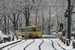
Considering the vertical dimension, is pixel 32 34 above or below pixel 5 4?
below

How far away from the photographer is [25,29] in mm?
42500

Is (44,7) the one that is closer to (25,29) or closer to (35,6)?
(35,6)

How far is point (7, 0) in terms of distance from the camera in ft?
139

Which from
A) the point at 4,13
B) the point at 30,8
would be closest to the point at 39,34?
the point at 30,8

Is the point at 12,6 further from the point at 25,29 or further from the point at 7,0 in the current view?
the point at 25,29

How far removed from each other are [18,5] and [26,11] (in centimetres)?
222

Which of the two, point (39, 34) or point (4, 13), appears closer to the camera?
point (39, 34)

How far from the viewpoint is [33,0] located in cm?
4431

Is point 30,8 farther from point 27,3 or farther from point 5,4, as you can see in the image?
point 5,4

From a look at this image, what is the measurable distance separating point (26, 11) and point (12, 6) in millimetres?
3175

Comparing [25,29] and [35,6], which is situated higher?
[35,6]

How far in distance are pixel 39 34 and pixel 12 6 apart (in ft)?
27.4

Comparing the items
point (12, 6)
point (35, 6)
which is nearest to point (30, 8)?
point (35, 6)

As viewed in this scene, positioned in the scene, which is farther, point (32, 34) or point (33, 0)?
point (33, 0)
